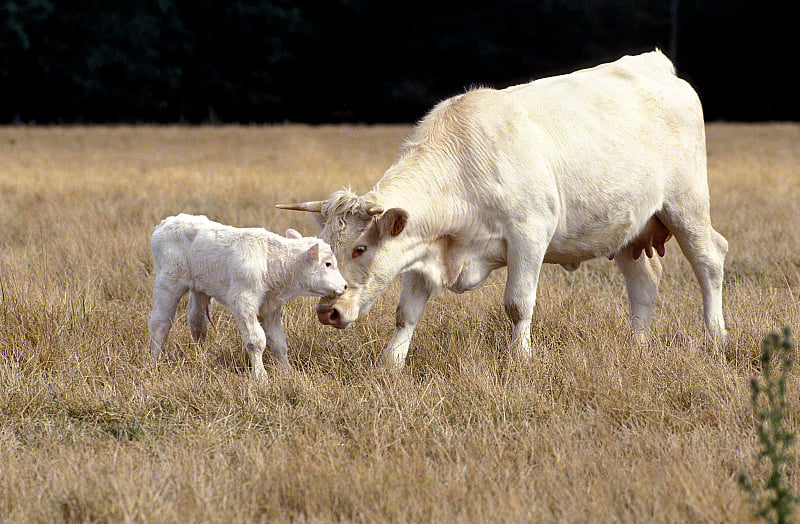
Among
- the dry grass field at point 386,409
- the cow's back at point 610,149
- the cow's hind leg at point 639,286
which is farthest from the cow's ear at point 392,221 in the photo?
the cow's hind leg at point 639,286

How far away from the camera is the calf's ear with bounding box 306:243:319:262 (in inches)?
191

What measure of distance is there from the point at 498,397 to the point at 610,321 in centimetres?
179

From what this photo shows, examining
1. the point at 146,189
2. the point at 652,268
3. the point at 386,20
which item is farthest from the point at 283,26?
the point at 652,268

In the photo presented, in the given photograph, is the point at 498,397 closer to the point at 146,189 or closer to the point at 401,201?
the point at 401,201

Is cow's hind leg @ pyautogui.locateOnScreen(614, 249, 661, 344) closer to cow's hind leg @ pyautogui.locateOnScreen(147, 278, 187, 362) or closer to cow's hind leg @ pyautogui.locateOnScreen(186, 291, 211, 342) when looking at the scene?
cow's hind leg @ pyautogui.locateOnScreen(186, 291, 211, 342)

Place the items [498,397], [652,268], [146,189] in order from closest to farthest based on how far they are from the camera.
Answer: [498,397] < [652,268] < [146,189]

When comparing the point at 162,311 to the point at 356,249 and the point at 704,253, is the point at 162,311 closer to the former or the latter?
the point at 356,249

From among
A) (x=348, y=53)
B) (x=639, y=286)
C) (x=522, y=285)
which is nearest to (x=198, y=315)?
(x=522, y=285)

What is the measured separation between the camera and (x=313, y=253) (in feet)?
16.0

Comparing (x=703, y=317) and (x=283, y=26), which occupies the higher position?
(x=703, y=317)

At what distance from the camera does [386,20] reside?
45.8m

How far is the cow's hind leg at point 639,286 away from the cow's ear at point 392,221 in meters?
2.10

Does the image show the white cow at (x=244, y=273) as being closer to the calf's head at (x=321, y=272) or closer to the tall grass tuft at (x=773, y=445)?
the calf's head at (x=321, y=272)

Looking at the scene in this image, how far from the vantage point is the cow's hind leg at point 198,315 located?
5.63 metres
